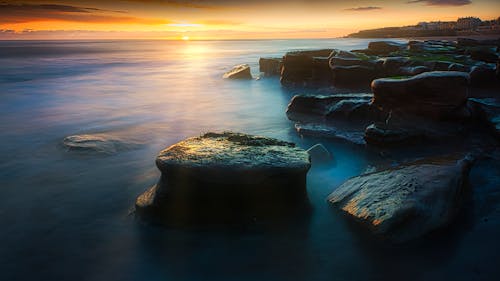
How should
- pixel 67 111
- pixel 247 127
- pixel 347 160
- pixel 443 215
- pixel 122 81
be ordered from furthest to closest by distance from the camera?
pixel 122 81
pixel 67 111
pixel 247 127
pixel 347 160
pixel 443 215

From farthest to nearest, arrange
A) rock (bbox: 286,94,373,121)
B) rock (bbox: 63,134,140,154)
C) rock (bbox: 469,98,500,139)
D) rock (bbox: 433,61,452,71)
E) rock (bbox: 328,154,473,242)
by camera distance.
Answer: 1. rock (bbox: 433,61,452,71)
2. rock (bbox: 286,94,373,121)
3. rock (bbox: 63,134,140,154)
4. rock (bbox: 469,98,500,139)
5. rock (bbox: 328,154,473,242)

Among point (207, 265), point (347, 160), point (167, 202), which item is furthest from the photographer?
point (347, 160)

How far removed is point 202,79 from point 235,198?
2461 centimetres

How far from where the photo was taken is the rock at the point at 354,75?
18.4 metres

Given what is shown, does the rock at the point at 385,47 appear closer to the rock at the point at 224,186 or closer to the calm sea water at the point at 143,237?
the calm sea water at the point at 143,237

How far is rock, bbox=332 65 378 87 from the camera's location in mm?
18359

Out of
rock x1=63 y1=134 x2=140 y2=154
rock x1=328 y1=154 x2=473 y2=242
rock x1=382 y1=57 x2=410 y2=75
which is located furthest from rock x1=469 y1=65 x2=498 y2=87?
rock x1=63 y1=134 x2=140 y2=154

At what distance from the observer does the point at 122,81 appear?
2905 cm

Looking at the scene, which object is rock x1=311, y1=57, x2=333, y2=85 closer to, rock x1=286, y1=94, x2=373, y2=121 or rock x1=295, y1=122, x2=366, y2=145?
rock x1=286, y1=94, x2=373, y2=121

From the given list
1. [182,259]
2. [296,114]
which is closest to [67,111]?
[296,114]

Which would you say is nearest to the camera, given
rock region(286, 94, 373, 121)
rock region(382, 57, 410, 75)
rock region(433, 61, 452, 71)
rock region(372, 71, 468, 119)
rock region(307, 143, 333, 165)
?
rock region(307, 143, 333, 165)

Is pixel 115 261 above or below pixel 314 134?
below

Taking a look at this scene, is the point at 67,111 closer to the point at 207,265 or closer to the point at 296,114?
the point at 296,114

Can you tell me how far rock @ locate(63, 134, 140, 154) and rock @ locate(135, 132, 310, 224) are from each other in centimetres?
421
